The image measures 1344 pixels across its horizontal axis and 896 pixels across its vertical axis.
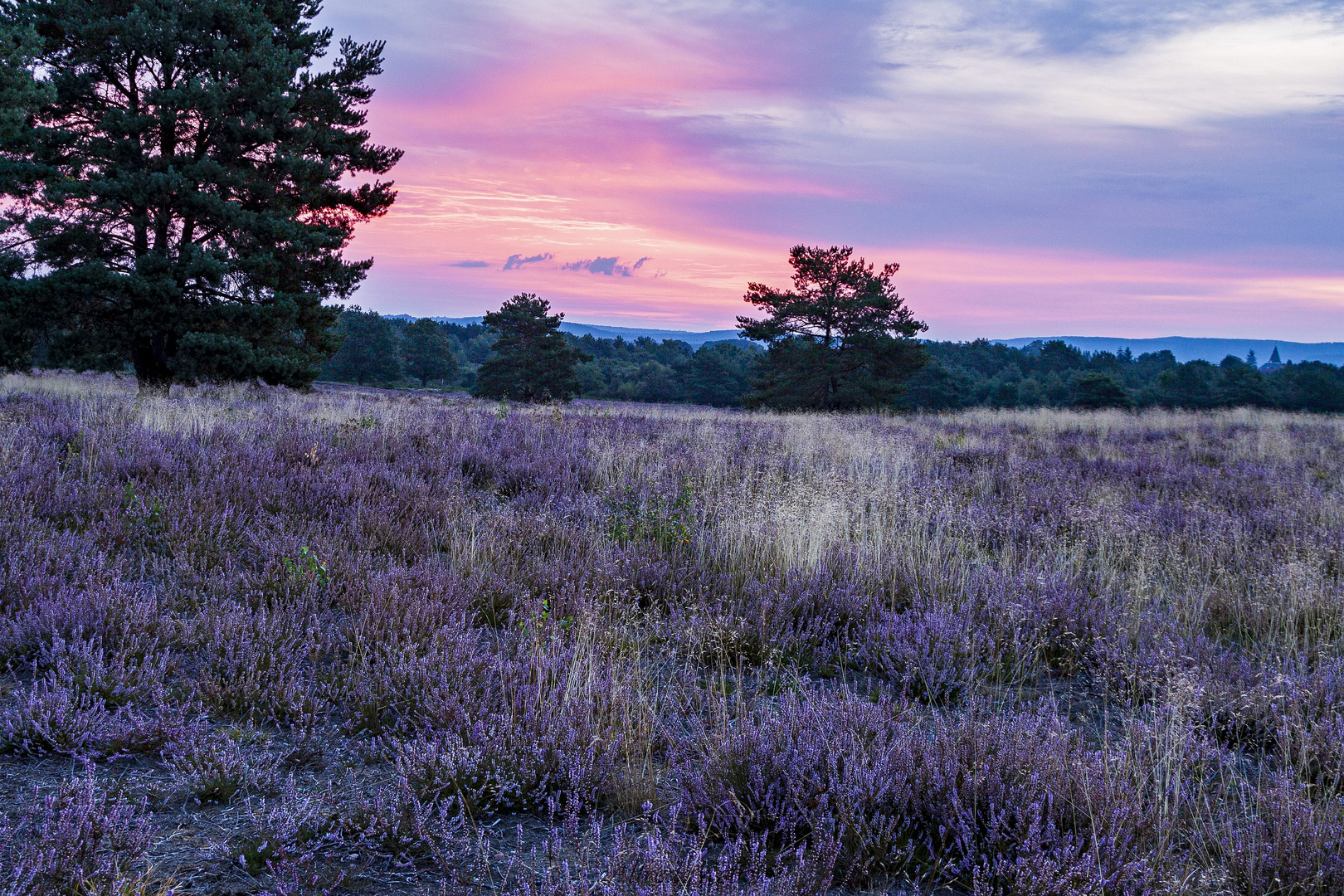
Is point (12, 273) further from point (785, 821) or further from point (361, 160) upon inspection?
point (785, 821)

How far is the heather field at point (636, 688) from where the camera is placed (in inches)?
76.9

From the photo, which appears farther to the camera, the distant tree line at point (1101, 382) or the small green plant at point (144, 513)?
the distant tree line at point (1101, 382)

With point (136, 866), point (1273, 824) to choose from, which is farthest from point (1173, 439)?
point (136, 866)

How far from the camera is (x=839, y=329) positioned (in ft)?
118

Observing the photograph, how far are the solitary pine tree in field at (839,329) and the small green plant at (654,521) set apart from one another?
29547 mm

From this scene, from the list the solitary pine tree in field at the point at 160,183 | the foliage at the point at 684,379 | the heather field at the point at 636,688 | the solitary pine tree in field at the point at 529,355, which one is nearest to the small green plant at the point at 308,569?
the heather field at the point at 636,688

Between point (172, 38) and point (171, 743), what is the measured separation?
19.5 m

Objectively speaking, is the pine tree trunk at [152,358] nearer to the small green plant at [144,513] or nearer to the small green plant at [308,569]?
the small green plant at [144,513]

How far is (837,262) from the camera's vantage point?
3547 centimetres

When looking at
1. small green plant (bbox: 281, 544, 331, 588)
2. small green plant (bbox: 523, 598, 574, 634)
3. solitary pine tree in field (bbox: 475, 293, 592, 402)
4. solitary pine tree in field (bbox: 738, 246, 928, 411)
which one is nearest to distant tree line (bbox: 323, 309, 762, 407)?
solitary pine tree in field (bbox: 475, 293, 592, 402)

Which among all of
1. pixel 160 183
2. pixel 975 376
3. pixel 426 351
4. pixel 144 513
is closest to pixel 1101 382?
pixel 975 376

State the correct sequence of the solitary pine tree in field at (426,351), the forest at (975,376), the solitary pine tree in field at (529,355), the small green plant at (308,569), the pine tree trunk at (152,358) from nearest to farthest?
the small green plant at (308,569) → the pine tree trunk at (152,358) → the solitary pine tree in field at (529,355) → the forest at (975,376) → the solitary pine tree in field at (426,351)

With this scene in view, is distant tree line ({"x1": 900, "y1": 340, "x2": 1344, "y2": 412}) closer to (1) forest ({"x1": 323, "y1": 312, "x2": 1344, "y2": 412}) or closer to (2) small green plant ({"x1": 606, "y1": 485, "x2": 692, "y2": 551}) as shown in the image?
(1) forest ({"x1": 323, "y1": 312, "x2": 1344, "y2": 412})

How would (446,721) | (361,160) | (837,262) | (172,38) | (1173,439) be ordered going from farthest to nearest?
(837,262) < (361,160) < (172,38) < (1173,439) < (446,721)
